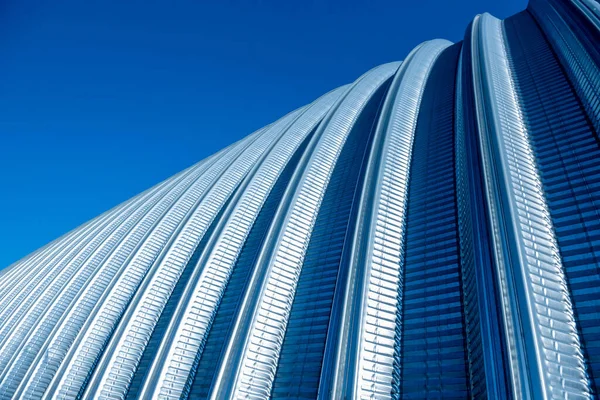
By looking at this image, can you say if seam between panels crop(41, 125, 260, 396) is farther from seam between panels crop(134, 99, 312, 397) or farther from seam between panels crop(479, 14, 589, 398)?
seam between panels crop(479, 14, 589, 398)

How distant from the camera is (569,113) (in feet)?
22.9

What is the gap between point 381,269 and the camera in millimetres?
5887

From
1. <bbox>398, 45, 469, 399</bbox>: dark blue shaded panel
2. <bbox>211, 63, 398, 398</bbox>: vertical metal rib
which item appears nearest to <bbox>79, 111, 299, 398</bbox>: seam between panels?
<bbox>211, 63, 398, 398</bbox>: vertical metal rib

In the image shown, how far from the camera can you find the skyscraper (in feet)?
13.8

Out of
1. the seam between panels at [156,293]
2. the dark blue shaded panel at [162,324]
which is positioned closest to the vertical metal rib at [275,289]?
the dark blue shaded panel at [162,324]

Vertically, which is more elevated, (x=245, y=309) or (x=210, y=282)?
(x=210, y=282)

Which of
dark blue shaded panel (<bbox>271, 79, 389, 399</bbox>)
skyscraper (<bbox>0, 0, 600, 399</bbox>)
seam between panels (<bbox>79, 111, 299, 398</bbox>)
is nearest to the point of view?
skyscraper (<bbox>0, 0, 600, 399</bbox>)

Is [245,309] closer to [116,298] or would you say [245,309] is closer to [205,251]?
[205,251]

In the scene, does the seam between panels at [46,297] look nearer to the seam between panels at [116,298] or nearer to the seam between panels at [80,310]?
the seam between panels at [80,310]

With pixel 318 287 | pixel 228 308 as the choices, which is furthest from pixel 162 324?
pixel 318 287

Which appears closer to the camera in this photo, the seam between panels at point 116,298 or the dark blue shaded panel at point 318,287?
the dark blue shaded panel at point 318,287

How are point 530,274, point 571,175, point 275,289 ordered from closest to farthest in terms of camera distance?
point 530,274
point 571,175
point 275,289

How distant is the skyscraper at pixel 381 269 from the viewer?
4215 millimetres

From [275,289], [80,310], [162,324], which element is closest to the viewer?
[275,289]
